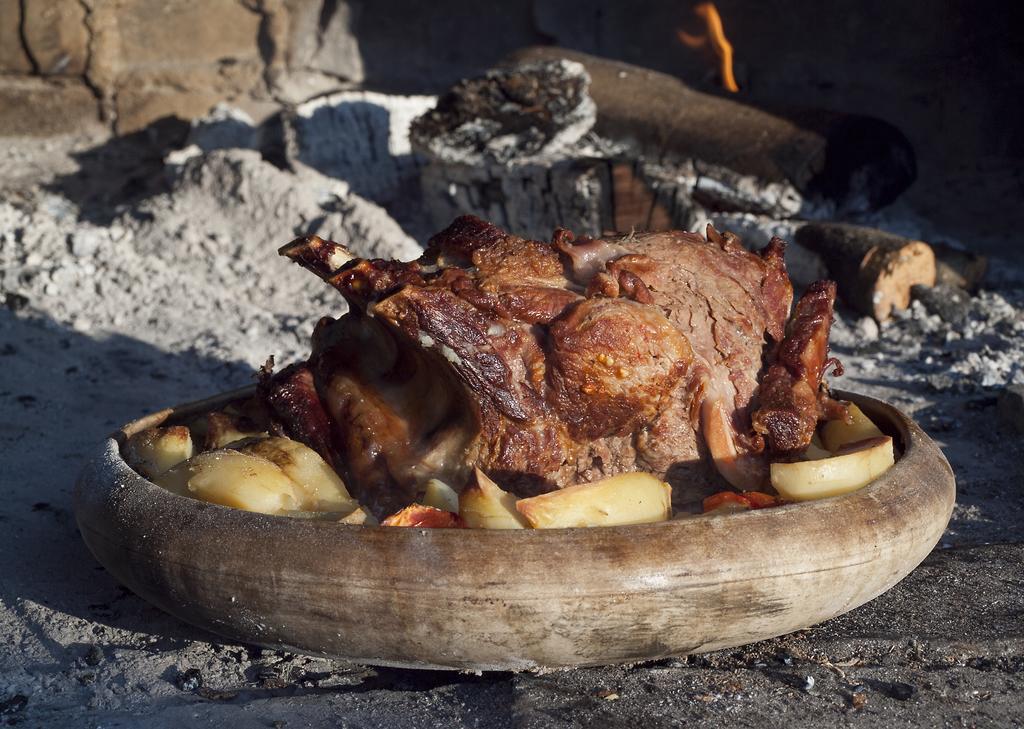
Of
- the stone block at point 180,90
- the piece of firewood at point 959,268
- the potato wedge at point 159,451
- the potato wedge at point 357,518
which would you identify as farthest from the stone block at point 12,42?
the potato wedge at point 357,518

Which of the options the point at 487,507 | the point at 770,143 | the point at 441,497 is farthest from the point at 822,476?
the point at 770,143

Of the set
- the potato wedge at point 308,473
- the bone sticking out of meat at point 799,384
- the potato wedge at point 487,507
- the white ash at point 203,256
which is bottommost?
the white ash at point 203,256

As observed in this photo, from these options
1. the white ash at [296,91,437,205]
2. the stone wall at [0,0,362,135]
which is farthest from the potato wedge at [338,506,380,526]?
the stone wall at [0,0,362,135]

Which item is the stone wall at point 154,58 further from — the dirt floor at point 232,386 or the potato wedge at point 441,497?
the potato wedge at point 441,497

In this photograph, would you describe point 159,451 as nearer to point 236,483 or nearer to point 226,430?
point 226,430

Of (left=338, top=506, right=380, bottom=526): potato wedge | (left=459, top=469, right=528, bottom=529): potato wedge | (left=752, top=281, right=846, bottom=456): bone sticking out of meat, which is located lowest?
(left=338, top=506, right=380, bottom=526): potato wedge

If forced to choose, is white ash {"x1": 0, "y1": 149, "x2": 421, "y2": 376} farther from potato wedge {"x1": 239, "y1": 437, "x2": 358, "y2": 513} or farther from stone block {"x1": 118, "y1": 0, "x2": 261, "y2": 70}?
potato wedge {"x1": 239, "y1": 437, "x2": 358, "y2": 513}
